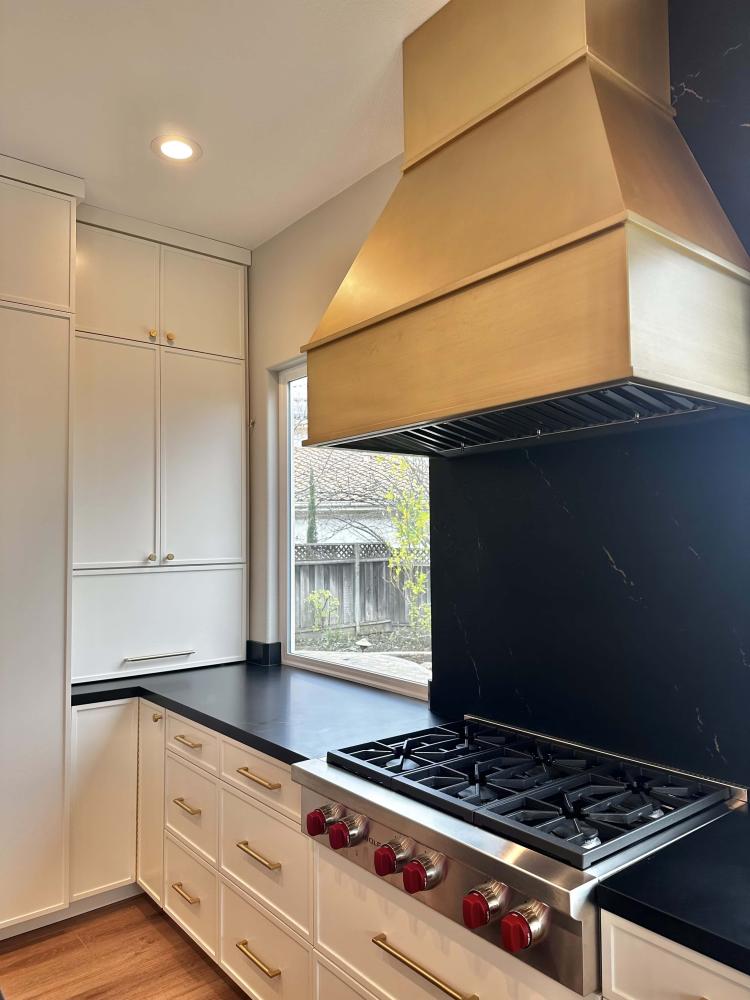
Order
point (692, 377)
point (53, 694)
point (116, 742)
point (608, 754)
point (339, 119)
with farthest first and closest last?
point (116, 742) < point (53, 694) < point (339, 119) < point (608, 754) < point (692, 377)

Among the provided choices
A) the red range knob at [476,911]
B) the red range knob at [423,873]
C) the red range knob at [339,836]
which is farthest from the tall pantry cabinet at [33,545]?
the red range knob at [476,911]

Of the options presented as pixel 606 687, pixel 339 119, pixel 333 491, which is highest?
pixel 339 119

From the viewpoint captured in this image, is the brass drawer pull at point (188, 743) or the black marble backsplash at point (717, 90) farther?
the brass drawer pull at point (188, 743)

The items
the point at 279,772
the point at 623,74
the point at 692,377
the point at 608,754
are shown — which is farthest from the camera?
the point at 279,772

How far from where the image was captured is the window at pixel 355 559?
254 centimetres

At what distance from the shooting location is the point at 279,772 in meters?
1.88

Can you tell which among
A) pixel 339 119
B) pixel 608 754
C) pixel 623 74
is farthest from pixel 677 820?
pixel 339 119

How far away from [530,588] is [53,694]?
65.0 inches

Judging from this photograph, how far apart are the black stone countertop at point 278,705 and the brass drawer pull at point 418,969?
44 centimetres

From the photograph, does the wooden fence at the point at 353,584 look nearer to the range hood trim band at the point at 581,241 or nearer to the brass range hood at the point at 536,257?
the brass range hood at the point at 536,257

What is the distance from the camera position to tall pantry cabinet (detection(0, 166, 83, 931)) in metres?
2.39

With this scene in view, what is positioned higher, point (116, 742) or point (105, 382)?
point (105, 382)

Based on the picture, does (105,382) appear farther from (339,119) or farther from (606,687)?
(606,687)

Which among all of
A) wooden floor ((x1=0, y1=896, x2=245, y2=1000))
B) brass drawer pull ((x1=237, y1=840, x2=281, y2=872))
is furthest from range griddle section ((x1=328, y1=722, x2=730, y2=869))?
wooden floor ((x1=0, y1=896, x2=245, y2=1000))
